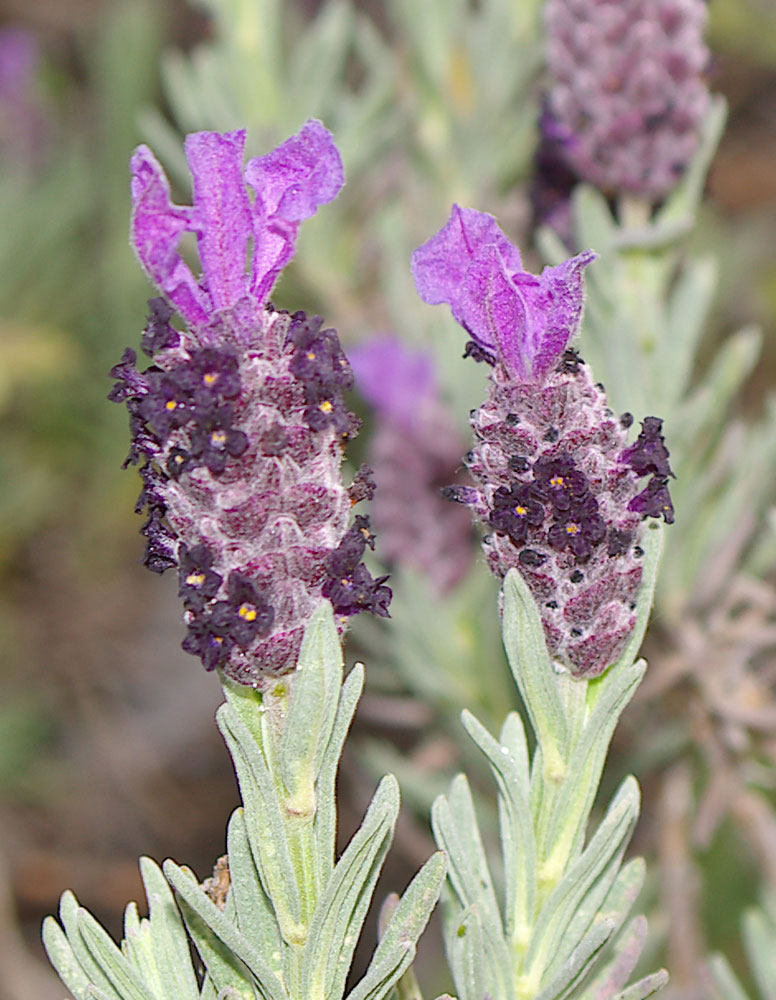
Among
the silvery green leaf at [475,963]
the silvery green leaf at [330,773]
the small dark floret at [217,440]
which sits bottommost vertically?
the silvery green leaf at [475,963]

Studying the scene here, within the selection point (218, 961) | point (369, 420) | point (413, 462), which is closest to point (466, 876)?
point (218, 961)

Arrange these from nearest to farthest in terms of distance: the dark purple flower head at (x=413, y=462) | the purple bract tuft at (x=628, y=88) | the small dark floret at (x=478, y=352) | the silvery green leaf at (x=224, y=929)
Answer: the silvery green leaf at (x=224, y=929) < the small dark floret at (x=478, y=352) < the purple bract tuft at (x=628, y=88) < the dark purple flower head at (x=413, y=462)

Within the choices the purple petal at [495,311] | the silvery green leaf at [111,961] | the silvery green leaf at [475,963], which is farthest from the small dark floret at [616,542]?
the silvery green leaf at [111,961]

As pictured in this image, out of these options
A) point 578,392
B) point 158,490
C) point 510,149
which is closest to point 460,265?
point 578,392

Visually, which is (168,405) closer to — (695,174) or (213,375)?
(213,375)

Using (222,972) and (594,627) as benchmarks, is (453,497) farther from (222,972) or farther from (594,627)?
(222,972)

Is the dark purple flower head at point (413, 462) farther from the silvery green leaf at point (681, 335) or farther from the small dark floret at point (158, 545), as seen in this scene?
the small dark floret at point (158, 545)

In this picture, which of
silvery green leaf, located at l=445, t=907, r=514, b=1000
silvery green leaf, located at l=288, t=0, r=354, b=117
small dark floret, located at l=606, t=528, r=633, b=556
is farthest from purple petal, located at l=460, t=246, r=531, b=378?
silvery green leaf, located at l=288, t=0, r=354, b=117

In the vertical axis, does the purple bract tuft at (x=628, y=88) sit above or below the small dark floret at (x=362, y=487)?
above

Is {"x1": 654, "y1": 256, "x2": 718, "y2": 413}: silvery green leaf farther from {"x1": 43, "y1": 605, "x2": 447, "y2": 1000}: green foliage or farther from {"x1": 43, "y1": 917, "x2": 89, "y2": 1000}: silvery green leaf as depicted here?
{"x1": 43, "y1": 917, "x2": 89, "y2": 1000}: silvery green leaf

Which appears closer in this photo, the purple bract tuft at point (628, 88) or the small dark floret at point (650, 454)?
the small dark floret at point (650, 454)
